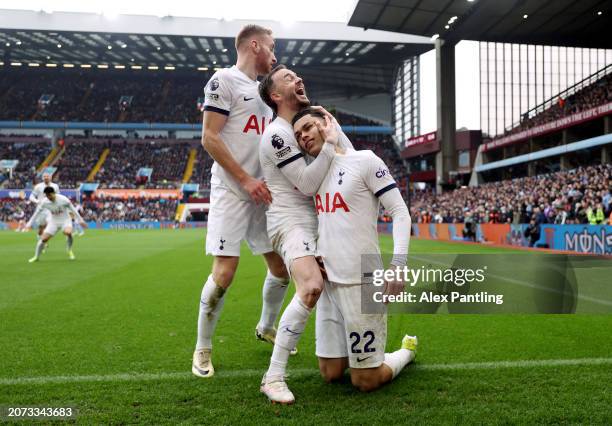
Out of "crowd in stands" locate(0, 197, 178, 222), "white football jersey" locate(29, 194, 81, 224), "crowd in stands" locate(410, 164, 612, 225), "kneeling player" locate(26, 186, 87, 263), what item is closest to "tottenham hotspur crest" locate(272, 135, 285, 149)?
"kneeling player" locate(26, 186, 87, 263)

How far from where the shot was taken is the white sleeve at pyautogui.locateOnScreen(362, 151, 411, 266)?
3154 millimetres

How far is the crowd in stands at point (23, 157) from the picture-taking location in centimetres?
5475

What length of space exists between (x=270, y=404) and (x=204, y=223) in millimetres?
47663

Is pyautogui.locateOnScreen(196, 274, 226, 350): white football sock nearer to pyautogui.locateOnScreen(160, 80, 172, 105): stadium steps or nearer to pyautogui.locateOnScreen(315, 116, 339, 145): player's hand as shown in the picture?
pyautogui.locateOnScreen(315, 116, 339, 145): player's hand

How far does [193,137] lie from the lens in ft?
213

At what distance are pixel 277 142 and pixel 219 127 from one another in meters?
0.64

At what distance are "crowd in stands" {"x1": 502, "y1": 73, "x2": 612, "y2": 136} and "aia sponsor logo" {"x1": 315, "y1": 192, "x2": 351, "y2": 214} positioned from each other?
1224 inches

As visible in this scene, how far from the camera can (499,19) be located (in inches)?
1283

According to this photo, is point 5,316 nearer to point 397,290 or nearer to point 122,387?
point 122,387

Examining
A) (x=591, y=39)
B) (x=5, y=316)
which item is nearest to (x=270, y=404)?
(x=5, y=316)

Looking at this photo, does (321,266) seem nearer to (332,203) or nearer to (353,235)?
(353,235)

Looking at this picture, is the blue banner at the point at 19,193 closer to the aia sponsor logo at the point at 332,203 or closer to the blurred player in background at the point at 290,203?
the blurred player in background at the point at 290,203

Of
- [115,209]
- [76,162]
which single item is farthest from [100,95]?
[115,209]

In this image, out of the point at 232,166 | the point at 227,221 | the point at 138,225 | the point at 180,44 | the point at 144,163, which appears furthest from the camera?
the point at 144,163
